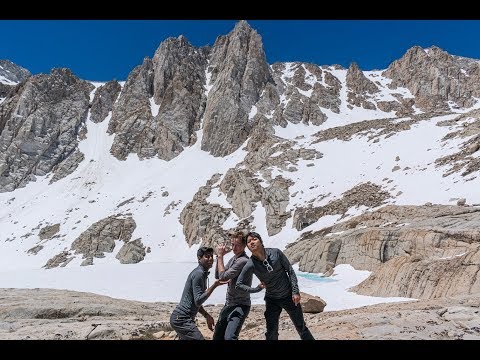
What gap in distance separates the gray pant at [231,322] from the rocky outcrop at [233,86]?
79.1 metres

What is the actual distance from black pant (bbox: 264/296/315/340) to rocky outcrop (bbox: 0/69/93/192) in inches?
4094

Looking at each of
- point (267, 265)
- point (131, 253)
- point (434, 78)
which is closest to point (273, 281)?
point (267, 265)

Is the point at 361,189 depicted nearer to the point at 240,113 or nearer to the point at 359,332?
the point at 359,332

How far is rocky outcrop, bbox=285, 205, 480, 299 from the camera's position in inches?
609

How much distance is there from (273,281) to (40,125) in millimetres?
115226

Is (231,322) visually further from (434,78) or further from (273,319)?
(434,78)

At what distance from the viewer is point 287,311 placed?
6.75 meters

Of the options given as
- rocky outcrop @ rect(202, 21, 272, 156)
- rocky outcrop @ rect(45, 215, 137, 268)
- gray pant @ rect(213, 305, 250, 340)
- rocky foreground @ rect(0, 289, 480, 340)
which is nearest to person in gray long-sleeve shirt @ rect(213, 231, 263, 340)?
gray pant @ rect(213, 305, 250, 340)

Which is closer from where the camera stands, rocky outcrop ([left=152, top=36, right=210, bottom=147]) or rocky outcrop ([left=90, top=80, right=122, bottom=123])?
rocky outcrop ([left=152, top=36, right=210, bottom=147])

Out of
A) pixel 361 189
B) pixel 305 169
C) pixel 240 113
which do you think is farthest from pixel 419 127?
pixel 240 113

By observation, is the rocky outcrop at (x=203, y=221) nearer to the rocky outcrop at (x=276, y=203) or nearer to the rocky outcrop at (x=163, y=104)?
the rocky outcrop at (x=276, y=203)

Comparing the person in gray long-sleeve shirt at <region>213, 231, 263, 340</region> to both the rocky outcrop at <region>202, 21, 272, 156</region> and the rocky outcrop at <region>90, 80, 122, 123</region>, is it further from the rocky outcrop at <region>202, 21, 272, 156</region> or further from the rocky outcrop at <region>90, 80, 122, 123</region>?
the rocky outcrop at <region>90, 80, 122, 123</region>

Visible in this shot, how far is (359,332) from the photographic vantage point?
8.45 meters

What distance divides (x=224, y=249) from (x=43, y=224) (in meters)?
73.8
